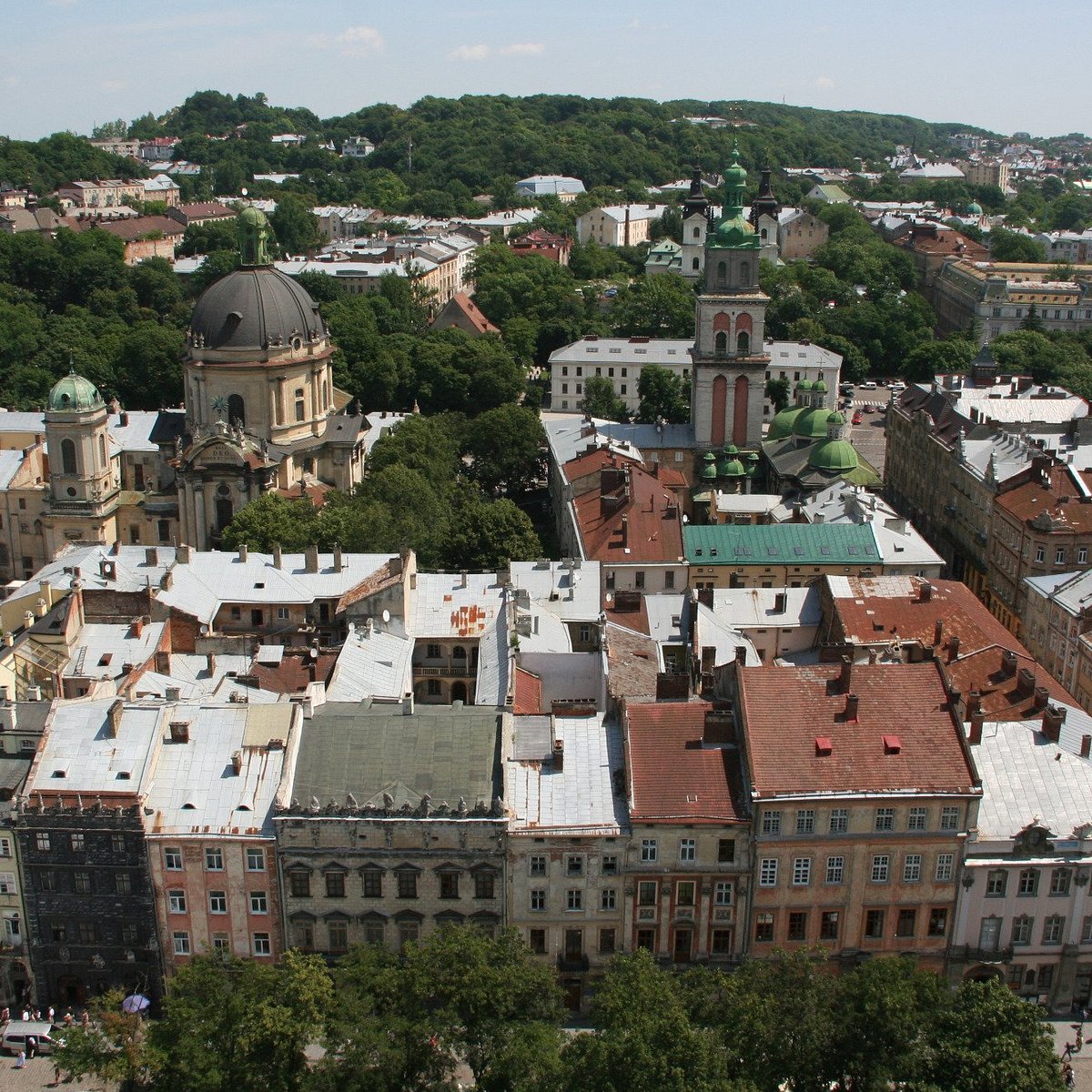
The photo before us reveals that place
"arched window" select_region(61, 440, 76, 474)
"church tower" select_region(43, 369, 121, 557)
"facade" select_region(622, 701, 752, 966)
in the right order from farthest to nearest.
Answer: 1. "arched window" select_region(61, 440, 76, 474)
2. "church tower" select_region(43, 369, 121, 557)
3. "facade" select_region(622, 701, 752, 966)

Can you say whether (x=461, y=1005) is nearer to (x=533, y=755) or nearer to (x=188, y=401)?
(x=533, y=755)

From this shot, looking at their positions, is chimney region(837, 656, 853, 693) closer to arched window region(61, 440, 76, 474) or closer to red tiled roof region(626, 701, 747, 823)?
red tiled roof region(626, 701, 747, 823)

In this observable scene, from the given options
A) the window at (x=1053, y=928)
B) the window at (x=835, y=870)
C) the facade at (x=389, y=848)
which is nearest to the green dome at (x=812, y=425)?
the window at (x=1053, y=928)

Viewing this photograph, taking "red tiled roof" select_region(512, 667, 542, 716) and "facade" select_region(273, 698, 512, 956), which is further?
"red tiled roof" select_region(512, 667, 542, 716)

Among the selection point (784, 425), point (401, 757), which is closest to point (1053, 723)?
point (401, 757)

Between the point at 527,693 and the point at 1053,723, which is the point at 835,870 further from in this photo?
the point at 527,693

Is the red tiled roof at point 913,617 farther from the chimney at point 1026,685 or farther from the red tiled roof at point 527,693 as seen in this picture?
the red tiled roof at point 527,693

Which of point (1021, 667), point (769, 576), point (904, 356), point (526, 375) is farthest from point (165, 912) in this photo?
point (904, 356)

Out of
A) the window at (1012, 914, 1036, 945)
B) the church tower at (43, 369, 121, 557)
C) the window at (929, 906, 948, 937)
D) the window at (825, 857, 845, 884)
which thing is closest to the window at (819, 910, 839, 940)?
the window at (825, 857, 845, 884)
